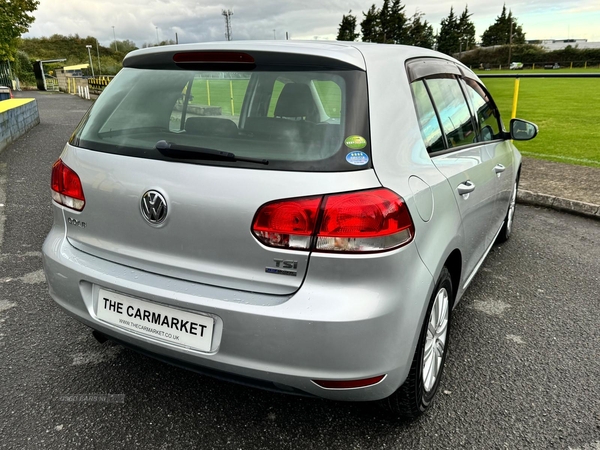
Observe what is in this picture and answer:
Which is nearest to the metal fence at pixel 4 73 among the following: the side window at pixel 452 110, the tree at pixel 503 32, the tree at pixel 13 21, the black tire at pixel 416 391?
the tree at pixel 13 21

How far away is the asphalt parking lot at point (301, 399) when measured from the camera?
210 cm

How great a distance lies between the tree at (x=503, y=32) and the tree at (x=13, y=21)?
9868 cm

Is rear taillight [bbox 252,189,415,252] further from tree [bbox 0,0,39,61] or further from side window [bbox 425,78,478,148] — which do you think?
tree [bbox 0,0,39,61]

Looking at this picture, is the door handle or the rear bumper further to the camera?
the door handle

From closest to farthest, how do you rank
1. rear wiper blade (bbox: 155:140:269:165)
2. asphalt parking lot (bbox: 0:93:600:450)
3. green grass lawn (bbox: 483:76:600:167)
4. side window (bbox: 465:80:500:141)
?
1. rear wiper blade (bbox: 155:140:269:165)
2. asphalt parking lot (bbox: 0:93:600:450)
3. side window (bbox: 465:80:500:141)
4. green grass lawn (bbox: 483:76:600:167)

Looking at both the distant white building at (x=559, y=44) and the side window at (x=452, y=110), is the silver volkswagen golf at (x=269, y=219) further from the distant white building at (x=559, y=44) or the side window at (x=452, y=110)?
the distant white building at (x=559, y=44)

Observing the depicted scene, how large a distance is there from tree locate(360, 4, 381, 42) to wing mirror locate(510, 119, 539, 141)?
301 ft

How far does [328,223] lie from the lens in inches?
66.9

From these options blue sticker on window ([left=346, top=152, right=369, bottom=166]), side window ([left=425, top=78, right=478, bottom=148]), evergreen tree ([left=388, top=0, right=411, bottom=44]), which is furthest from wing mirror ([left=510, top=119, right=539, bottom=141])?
evergreen tree ([left=388, top=0, right=411, bottom=44])

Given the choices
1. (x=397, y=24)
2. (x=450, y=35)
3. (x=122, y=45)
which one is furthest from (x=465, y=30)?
(x=122, y=45)

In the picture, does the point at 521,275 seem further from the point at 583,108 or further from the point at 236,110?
the point at 583,108

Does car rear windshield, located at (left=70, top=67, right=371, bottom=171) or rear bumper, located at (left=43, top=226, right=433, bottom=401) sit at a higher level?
car rear windshield, located at (left=70, top=67, right=371, bottom=171)

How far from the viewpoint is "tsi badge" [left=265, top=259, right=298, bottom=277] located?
1.72 meters

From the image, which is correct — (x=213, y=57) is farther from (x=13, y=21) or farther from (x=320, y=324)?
(x=13, y=21)
